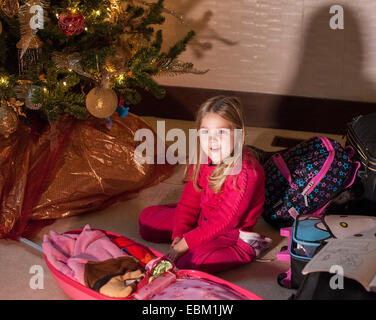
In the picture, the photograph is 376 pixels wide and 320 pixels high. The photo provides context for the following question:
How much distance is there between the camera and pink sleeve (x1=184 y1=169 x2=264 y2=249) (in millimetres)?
1790

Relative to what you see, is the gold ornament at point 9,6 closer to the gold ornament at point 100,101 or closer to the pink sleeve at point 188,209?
the gold ornament at point 100,101

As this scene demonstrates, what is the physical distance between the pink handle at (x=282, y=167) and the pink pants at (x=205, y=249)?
0.30 metres

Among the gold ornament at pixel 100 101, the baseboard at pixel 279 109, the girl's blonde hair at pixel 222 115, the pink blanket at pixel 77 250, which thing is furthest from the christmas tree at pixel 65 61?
the baseboard at pixel 279 109

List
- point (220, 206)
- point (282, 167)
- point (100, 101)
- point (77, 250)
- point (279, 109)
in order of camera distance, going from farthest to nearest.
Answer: point (279, 109) < point (282, 167) < point (100, 101) < point (220, 206) < point (77, 250)

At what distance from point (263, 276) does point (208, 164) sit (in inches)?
15.8

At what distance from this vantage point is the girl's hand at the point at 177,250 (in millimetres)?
1768

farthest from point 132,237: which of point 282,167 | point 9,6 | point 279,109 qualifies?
point 279,109

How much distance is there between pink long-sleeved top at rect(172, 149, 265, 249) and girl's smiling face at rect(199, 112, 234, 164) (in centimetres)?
9

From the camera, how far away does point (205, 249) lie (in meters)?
1.81

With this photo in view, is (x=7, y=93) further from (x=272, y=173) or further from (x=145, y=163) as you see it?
(x=272, y=173)

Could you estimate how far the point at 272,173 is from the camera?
81.4 inches

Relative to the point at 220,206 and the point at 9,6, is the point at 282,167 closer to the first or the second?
the point at 220,206

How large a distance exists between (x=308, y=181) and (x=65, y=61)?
942 millimetres

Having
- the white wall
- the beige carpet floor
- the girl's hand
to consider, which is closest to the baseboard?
the white wall
